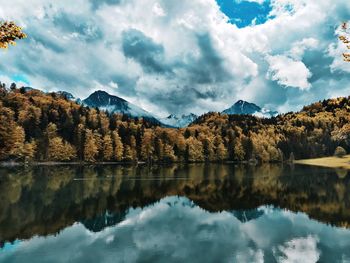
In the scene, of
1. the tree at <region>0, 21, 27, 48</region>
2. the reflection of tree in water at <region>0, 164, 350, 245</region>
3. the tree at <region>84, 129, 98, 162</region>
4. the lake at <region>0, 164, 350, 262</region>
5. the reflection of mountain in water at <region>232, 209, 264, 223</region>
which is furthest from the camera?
the tree at <region>84, 129, 98, 162</region>

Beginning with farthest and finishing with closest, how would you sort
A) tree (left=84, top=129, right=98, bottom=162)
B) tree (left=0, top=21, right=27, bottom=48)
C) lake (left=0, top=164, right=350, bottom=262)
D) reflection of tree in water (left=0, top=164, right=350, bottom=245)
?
tree (left=84, top=129, right=98, bottom=162) → reflection of tree in water (left=0, top=164, right=350, bottom=245) → lake (left=0, top=164, right=350, bottom=262) → tree (left=0, top=21, right=27, bottom=48)

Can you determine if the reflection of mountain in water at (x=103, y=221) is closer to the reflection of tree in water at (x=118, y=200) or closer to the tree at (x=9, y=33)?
the reflection of tree in water at (x=118, y=200)

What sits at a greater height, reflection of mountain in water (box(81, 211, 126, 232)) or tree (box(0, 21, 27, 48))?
tree (box(0, 21, 27, 48))

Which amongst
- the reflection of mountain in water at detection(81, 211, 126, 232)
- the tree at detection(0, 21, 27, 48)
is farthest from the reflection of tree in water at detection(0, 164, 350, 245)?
the tree at detection(0, 21, 27, 48)

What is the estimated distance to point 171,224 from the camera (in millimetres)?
52219

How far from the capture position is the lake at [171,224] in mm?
37062

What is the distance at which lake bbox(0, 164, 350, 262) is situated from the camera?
37.1m

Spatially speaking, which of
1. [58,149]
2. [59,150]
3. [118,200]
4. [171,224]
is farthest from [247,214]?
[59,150]

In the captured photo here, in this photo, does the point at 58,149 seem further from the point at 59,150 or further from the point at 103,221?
the point at 103,221

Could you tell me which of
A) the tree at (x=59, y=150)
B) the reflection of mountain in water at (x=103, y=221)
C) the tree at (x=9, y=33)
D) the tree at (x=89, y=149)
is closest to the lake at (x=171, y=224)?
the reflection of mountain in water at (x=103, y=221)

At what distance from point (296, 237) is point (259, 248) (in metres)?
7.42

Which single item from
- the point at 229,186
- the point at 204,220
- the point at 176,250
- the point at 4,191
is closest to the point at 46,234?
the point at 176,250

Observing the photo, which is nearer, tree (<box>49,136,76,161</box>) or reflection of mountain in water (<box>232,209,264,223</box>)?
reflection of mountain in water (<box>232,209,264,223</box>)

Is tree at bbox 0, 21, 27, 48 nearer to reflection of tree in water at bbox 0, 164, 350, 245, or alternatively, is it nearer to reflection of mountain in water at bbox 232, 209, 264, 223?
reflection of tree in water at bbox 0, 164, 350, 245
